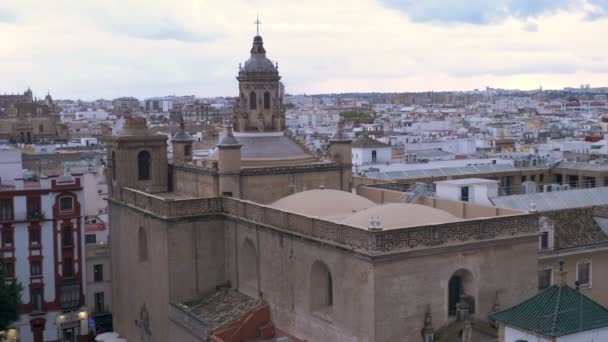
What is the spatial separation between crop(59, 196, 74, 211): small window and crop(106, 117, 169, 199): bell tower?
14.4 feet

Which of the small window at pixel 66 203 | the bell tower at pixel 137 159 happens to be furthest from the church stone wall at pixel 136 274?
the small window at pixel 66 203

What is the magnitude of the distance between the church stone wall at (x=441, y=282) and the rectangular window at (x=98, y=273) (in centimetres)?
2391

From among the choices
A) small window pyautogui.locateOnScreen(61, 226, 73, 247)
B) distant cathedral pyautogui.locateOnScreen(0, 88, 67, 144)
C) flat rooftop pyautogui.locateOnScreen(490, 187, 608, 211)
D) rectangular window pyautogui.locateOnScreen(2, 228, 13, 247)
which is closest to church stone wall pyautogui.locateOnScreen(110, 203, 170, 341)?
small window pyautogui.locateOnScreen(61, 226, 73, 247)

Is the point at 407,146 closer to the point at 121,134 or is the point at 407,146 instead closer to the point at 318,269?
the point at 121,134

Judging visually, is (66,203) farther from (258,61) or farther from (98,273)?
(258,61)

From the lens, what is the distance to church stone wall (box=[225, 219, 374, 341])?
79.3ft

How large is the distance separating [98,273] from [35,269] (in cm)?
380

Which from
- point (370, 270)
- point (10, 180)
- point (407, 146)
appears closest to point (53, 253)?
point (10, 180)

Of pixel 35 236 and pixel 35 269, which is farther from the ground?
pixel 35 236

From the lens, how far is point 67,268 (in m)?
41.8

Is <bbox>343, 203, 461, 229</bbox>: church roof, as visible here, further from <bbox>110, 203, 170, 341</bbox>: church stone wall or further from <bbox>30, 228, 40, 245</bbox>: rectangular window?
<bbox>30, 228, 40, 245</bbox>: rectangular window

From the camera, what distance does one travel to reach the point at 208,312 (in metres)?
30.2

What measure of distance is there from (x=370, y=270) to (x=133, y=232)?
15584 mm

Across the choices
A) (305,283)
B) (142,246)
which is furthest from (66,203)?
(305,283)
